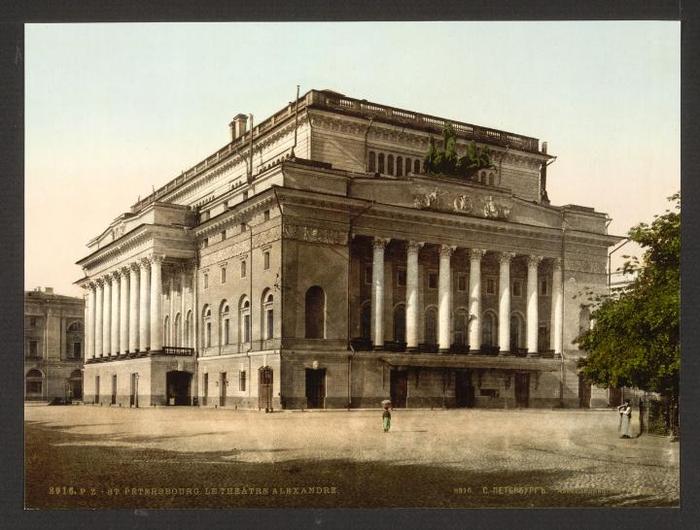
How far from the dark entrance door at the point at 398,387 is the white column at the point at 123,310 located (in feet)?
29.5

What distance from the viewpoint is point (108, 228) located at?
19.4 metres

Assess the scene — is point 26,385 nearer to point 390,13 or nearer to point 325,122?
point 390,13

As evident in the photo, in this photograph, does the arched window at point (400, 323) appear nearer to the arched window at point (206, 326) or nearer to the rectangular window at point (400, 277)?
the rectangular window at point (400, 277)

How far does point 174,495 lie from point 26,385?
11.0ft

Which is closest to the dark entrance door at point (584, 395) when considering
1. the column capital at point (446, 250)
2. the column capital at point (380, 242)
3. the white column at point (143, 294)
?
the column capital at point (446, 250)

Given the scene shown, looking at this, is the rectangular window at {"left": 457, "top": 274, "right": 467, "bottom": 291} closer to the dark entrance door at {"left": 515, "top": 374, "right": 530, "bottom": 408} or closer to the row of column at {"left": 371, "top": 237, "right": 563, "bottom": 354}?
the row of column at {"left": 371, "top": 237, "right": 563, "bottom": 354}

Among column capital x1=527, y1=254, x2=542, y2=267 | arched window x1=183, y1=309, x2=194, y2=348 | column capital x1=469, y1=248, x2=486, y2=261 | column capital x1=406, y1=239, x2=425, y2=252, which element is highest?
column capital x1=406, y1=239, x2=425, y2=252

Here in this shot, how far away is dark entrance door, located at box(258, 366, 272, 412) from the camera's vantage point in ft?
72.9

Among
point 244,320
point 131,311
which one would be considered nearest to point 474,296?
point 244,320

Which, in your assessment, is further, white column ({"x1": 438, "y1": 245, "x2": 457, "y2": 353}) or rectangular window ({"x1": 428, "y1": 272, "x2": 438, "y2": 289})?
rectangular window ({"x1": 428, "y1": 272, "x2": 438, "y2": 289})

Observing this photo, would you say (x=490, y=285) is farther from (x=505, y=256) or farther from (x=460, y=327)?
(x=460, y=327)

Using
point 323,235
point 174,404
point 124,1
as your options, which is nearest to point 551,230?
point 323,235

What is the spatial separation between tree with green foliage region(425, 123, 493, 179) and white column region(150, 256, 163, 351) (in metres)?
9.29

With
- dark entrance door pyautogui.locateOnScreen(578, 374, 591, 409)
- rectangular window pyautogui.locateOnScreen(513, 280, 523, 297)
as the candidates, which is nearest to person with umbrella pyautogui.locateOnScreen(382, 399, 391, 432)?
dark entrance door pyautogui.locateOnScreen(578, 374, 591, 409)
